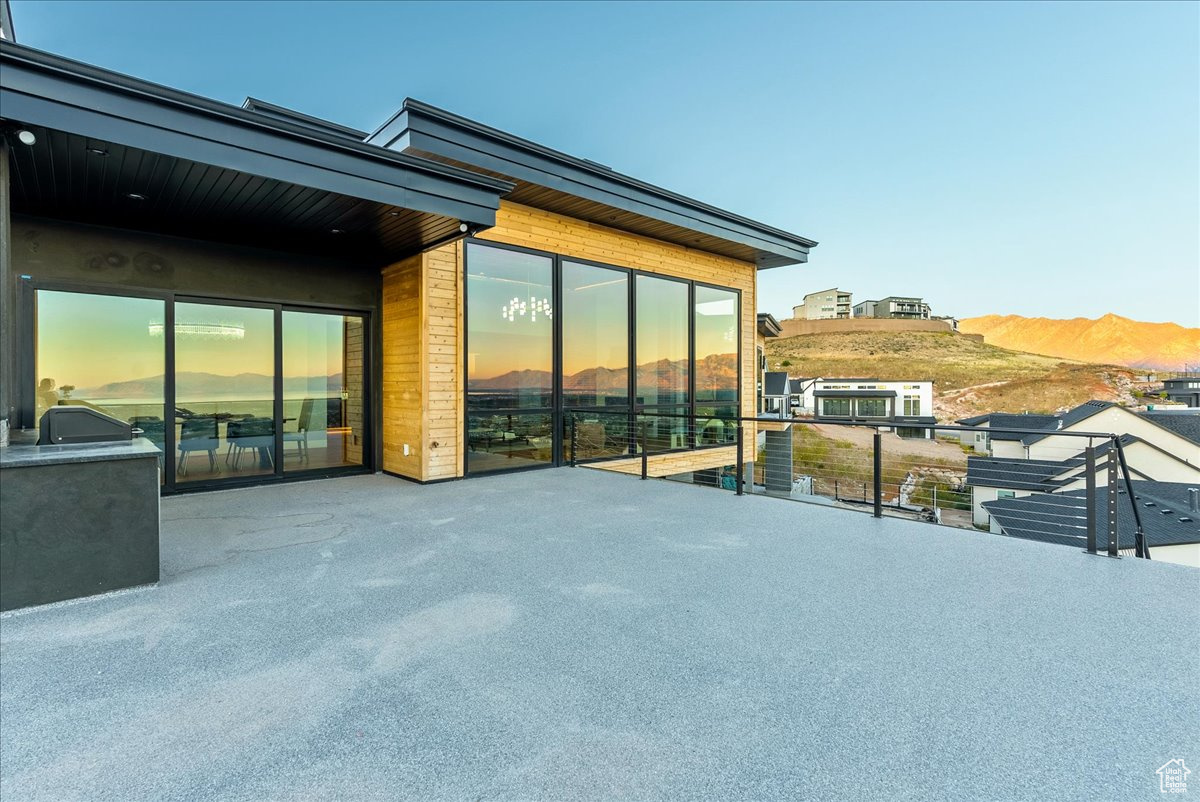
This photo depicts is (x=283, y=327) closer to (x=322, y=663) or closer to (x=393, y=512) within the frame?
(x=393, y=512)

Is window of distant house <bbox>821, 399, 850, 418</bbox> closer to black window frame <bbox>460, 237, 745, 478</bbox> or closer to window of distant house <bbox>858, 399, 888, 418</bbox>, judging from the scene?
window of distant house <bbox>858, 399, 888, 418</bbox>

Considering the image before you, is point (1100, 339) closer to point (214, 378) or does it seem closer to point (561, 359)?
point (561, 359)

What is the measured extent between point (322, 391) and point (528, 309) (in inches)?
102

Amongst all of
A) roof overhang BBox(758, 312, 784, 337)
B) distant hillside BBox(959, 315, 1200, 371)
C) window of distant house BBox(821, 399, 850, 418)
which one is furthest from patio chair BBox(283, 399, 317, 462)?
distant hillside BBox(959, 315, 1200, 371)

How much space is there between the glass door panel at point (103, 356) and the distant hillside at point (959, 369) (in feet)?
112

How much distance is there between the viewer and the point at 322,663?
2047mm

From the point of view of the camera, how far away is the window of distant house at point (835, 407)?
100ft

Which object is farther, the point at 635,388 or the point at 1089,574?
the point at 635,388

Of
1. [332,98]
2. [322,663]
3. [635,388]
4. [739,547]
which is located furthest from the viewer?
[332,98]

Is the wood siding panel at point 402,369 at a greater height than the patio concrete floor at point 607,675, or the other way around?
the wood siding panel at point 402,369

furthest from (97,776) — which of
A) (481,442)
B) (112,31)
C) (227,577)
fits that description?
(112,31)

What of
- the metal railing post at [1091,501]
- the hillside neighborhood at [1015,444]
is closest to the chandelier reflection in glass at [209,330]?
the hillside neighborhood at [1015,444]

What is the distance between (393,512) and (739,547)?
285 cm

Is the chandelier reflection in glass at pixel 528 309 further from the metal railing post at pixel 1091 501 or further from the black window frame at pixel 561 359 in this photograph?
the metal railing post at pixel 1091 501
